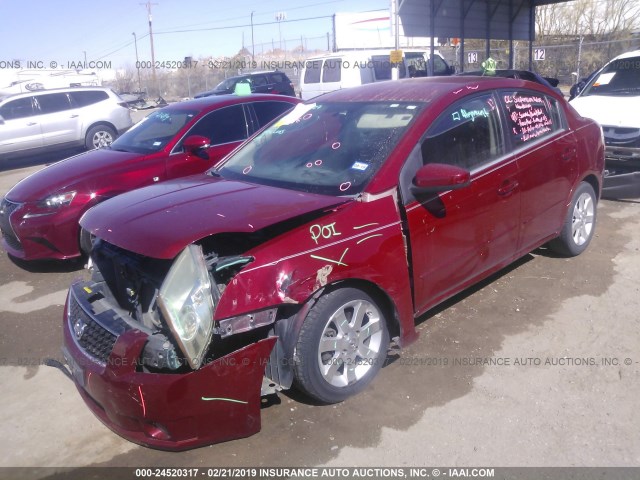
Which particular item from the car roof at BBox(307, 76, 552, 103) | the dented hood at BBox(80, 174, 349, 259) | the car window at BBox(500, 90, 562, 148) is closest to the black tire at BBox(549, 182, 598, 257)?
the car window at BBox(500, 90, 562, 148)

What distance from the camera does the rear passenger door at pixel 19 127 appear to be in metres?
13.2

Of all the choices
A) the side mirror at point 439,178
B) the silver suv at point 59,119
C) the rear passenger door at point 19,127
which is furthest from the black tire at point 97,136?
the side mirror at point 439,178

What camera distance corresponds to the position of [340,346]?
10.6 ft

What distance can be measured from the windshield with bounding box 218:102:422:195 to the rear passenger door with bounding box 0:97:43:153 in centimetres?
1103

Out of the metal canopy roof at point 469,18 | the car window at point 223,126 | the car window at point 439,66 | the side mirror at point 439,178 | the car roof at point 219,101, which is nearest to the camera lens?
the side mirror at point 439,178

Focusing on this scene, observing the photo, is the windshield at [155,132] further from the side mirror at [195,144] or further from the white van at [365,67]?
the white van at [365,67]

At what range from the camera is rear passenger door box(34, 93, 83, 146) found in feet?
44.6

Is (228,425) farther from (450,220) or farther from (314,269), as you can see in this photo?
(450,220)

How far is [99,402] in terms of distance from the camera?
2893 mm

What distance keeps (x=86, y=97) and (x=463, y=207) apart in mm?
12837

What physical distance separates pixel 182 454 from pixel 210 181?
5.92 feet

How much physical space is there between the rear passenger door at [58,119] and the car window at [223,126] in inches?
339

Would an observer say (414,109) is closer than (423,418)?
No

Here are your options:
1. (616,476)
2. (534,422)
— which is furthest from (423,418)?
(616,476)
